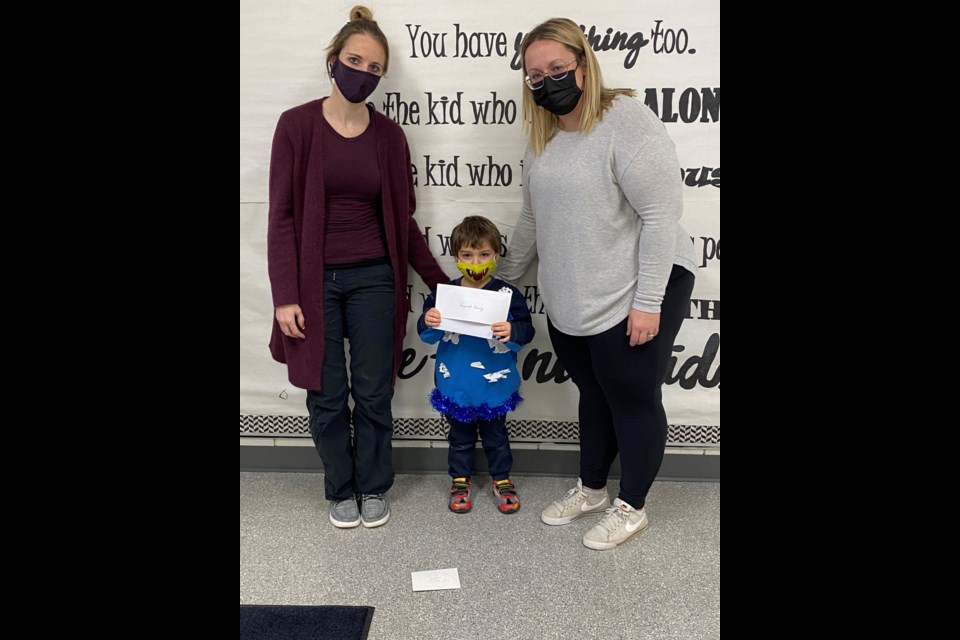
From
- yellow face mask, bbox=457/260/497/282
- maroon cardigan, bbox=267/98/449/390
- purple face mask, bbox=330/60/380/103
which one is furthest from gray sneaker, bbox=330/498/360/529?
purple face mask, bbox=330/60/380/103

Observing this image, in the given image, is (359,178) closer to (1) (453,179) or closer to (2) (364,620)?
(1) (453,179)

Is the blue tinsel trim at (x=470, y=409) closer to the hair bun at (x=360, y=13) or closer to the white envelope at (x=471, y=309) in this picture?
the white envelope at (x=471, y=309)

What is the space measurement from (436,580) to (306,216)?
47.9 inches

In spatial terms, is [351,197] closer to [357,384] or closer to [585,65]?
[357,384]

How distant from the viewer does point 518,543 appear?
228 cm

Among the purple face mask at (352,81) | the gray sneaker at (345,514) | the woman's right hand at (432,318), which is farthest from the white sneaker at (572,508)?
the purple face mask at (352,81)

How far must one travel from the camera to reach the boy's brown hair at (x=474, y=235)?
7.64 feet

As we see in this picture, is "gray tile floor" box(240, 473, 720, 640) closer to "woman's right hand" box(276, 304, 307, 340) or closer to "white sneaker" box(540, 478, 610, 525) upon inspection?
"white sneaker" box(540, 478, 610, 525)

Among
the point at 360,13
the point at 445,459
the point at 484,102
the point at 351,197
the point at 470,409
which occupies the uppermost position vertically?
the point at 360,13

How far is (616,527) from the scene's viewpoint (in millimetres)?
2268

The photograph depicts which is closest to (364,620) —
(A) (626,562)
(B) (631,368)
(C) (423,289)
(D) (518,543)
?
(D) (518,543)

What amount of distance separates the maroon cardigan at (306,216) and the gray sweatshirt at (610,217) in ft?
1.65

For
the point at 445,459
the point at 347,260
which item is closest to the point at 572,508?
the point at 445,459

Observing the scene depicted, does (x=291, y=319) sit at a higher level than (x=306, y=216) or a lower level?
lower
